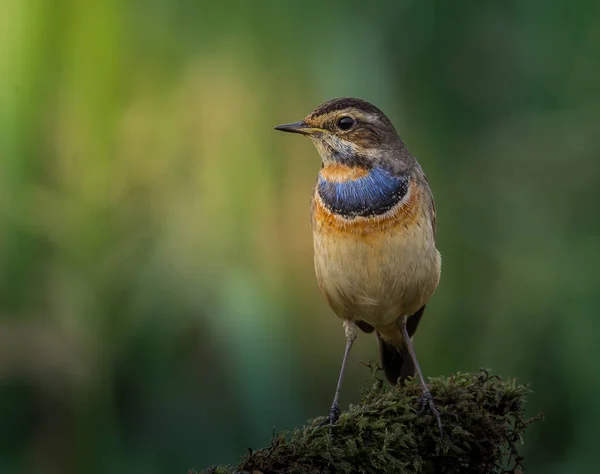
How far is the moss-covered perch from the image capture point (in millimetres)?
2666

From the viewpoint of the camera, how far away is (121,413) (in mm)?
4238

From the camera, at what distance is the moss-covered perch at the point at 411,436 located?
2.67 m

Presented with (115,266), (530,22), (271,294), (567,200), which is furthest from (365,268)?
(530,22)

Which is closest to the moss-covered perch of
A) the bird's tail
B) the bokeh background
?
the bird's tail

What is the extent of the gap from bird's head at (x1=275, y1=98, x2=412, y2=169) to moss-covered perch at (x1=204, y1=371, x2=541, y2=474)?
0.81 m

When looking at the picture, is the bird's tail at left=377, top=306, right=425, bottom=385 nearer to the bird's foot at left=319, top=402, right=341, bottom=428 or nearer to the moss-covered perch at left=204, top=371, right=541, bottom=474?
the moss-covered perch at left=204, top=371, right=541, bottom=474

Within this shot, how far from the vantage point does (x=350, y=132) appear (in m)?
3.47

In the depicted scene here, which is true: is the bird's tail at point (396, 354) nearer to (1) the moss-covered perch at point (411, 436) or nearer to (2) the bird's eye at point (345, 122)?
(1) the moss-covered perch at point (411, 436)

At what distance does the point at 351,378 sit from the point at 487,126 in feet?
4.79

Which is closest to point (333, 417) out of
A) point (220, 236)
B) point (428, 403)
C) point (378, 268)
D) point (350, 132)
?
point (428, 403)

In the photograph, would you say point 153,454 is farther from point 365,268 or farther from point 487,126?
point 487,126

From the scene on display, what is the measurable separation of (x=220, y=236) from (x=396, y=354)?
1.00m

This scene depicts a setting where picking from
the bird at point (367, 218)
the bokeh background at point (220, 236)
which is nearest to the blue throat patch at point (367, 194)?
the bird at point (367, 218)

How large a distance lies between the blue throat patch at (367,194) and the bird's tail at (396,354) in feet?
2.07
